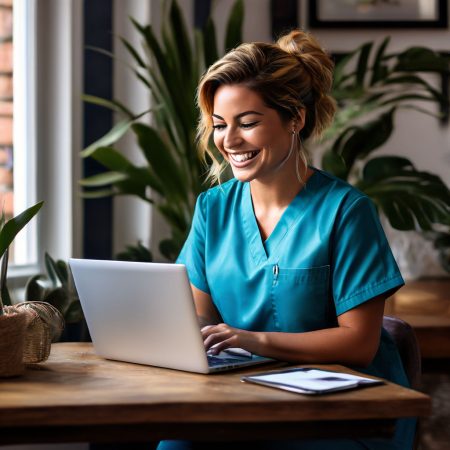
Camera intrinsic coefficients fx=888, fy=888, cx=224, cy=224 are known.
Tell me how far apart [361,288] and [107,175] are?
58.2 inches

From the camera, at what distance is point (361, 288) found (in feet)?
6.00

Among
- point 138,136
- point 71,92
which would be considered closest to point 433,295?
point 138,136

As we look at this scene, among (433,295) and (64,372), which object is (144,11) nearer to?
(433,295)

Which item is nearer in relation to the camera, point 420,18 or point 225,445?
point 225,445

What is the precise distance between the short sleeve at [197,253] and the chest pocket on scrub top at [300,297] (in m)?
0.22

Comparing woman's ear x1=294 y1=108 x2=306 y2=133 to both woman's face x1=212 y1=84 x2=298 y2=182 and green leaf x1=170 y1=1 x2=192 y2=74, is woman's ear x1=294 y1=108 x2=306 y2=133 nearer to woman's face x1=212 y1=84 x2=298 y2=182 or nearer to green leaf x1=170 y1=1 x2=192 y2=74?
woman's face x1=212 y1=84 x2=298 y2=182

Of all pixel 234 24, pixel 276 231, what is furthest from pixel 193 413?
pixel 234 24

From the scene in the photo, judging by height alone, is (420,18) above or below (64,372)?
above

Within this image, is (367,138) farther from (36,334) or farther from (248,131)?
(36,334)

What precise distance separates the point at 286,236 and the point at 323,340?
28 centimetres

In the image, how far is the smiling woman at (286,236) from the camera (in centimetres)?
182

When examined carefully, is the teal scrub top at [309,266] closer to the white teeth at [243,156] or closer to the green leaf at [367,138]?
the white teeth at [243,156]

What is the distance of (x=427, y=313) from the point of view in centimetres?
319

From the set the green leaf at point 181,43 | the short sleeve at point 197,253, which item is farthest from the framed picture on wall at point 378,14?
the short sleeve at point 197,253
